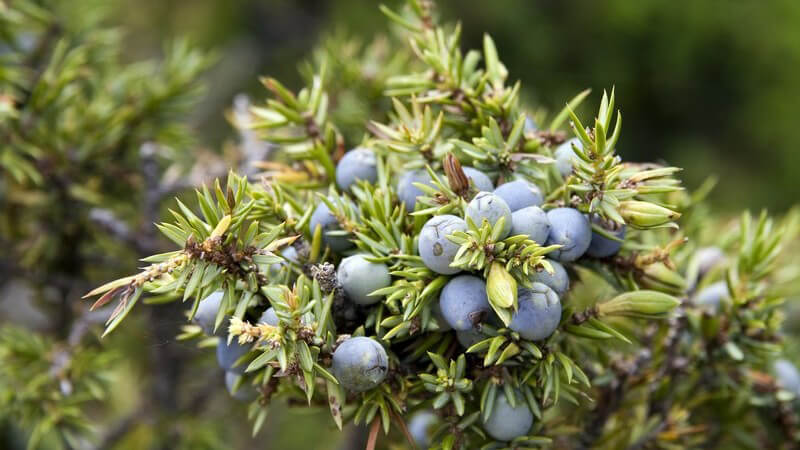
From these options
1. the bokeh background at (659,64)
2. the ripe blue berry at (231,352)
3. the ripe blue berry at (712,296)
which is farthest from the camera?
the bokeh background at (659,64)

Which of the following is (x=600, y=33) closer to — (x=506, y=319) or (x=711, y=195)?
(x=711, y=195)

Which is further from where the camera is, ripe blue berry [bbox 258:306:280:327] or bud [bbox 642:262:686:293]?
bud [bbox 642:262:686:293]

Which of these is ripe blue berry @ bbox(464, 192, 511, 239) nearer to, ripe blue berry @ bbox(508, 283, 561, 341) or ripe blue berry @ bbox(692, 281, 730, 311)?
ripe blue berry @ bbox(508, 283, 561, 341)

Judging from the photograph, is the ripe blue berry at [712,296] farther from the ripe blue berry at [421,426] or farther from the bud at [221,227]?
the bud at [221,227]

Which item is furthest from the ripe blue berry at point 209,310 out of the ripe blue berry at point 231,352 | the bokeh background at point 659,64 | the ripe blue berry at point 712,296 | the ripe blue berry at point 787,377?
the bokeh background at point 659,64

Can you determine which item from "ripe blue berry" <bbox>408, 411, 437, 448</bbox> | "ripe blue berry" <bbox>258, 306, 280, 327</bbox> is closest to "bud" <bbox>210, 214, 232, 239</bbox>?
"ripe blue berry" <bbox>258, 306, 280, 327</bbox>

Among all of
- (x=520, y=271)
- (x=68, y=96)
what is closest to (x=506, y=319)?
(x=520, y=271)
